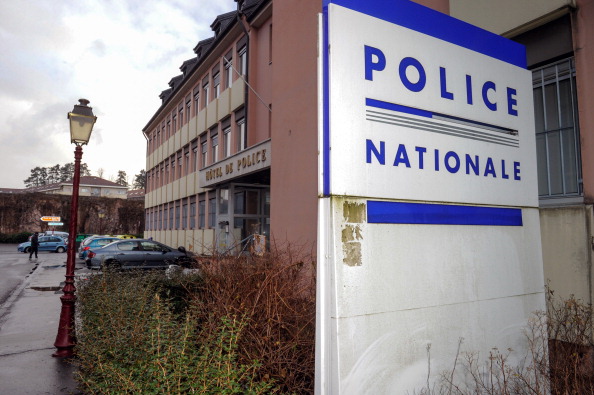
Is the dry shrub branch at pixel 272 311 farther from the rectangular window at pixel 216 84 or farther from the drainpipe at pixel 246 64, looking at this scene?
the rectangular window at pixel 216 84

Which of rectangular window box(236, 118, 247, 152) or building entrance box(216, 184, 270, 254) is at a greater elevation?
rectangular window box(236, 118, 247, 152)

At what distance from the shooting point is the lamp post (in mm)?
6926

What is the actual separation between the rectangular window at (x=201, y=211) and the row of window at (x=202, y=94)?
18.6ft

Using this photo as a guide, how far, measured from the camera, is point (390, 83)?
3.18 metres

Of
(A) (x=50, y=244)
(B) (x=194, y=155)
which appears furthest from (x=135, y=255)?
(A) (x=50, y=244)

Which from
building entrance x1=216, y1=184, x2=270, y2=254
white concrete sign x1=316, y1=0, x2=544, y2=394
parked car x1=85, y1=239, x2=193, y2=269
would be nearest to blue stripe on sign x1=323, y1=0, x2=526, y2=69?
white concrete sign x1=316, y1=0, x2=544, y2=394

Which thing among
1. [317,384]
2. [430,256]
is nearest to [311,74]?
[430,256]

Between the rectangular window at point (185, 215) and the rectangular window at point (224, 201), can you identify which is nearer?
the rectangular window at point (224, 201)

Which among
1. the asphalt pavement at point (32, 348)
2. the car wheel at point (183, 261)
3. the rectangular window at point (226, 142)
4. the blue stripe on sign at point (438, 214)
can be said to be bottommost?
the asphalt pavement at point (32, 348)

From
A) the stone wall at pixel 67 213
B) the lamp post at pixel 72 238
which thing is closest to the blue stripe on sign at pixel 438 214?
the lamp post at pixel 72 238

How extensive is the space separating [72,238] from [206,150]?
1927cm

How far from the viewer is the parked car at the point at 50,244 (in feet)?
119

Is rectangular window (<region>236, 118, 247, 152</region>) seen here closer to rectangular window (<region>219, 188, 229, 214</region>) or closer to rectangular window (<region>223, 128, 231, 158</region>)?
rectangular window (<region>223, 128, 231, 158</region>)

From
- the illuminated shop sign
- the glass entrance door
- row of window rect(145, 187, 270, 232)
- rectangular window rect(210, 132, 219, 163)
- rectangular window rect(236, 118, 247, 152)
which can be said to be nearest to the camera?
the illuminated shop sign
